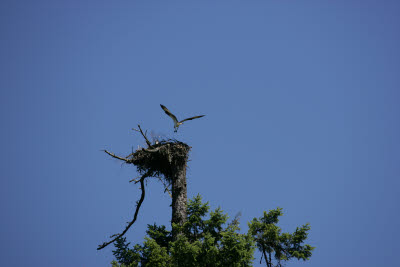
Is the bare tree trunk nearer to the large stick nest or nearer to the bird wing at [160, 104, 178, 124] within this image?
the large stick nest

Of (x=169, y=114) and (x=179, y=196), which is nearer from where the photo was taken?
(x=179, y=196)

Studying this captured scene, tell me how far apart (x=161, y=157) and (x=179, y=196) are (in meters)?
1.80

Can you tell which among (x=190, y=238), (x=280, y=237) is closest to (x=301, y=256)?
(x=280, y=237)

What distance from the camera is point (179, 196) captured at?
16.0m

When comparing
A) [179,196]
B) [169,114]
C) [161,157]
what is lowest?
[179,196]

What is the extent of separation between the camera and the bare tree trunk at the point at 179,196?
1558 cm

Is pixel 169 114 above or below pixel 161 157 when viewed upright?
above

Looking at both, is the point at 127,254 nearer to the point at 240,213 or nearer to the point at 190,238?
the point at 190,238

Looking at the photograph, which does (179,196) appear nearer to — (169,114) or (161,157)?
(161,157)

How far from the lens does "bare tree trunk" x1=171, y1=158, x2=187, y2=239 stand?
15579 millimetres

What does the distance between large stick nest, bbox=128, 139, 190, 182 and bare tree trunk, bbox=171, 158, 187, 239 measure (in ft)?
0.75

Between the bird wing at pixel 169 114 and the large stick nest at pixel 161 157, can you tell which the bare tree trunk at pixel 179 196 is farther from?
the bird wing at pixel 169 114

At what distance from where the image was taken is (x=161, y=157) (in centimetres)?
1653

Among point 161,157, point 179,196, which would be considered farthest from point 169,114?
point 179,196
